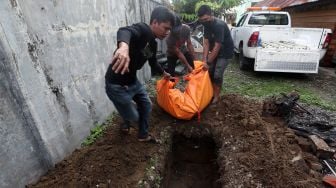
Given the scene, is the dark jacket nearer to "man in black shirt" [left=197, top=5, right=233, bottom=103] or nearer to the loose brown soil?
the loose brown soil

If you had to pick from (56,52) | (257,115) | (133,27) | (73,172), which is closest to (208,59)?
(257,115)

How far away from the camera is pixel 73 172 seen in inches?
102

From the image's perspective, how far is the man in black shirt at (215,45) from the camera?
162 inches

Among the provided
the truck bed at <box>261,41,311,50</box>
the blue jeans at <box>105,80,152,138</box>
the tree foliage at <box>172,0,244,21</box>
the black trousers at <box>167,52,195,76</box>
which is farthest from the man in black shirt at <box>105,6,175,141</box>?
the tree foliage at <box>172,0,244,21</box>

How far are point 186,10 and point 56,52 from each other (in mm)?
12424

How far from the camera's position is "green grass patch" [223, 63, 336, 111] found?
501 centimetres

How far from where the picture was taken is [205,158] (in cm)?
399

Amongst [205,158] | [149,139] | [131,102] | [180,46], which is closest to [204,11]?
[180,46]

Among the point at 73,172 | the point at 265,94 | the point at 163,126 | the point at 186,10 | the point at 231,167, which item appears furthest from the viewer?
the point at 186,10

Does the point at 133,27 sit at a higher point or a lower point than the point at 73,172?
higher

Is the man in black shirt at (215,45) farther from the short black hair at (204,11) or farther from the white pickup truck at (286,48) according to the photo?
the white pickup truck at (286,48)

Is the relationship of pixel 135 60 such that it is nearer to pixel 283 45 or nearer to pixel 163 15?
pixel 163 15

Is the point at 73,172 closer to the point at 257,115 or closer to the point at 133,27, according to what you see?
the point at 133,27

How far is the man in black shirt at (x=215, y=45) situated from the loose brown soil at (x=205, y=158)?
2.24 ft
